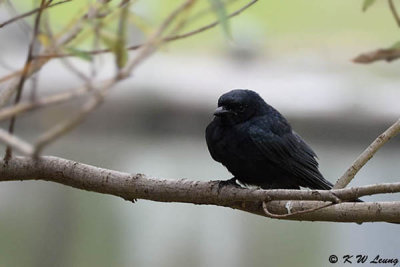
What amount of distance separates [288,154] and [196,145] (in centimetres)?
294

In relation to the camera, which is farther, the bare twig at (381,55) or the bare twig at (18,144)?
the bare twig at (381,55)

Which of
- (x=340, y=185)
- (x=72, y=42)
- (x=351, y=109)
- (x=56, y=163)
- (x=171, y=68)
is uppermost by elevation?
(x=171, y=68)

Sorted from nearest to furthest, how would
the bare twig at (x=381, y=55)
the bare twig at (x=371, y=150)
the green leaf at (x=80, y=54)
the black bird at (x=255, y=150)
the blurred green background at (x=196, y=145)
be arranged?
1. the green leaf at (x=80, y=54)
2. the bare twig at (x=381, y=55)
3. the bare twig at (x=371, y=150)
4. the black bird at (x=255, y=150)
5. the blurred green background at (x=196, y=145)

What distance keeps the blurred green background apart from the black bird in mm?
2271

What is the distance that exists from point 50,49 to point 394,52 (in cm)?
90

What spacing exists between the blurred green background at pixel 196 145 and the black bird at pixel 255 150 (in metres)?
2.27

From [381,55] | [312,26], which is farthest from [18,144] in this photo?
[312,26]

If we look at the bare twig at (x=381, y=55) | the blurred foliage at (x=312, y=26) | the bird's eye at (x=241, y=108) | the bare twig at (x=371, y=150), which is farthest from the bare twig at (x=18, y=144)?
the blurred foliage at (x=312, y=26)

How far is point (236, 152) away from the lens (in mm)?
3307

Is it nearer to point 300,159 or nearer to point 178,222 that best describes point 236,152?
point 300,159

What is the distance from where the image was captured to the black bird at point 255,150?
3.32 meters

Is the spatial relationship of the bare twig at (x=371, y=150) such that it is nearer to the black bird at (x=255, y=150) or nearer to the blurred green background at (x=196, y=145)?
the black bird at (x=255, y=150)

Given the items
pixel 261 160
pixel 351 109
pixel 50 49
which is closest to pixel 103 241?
pixel 351 109

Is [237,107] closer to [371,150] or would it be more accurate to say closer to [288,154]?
[288,154]
